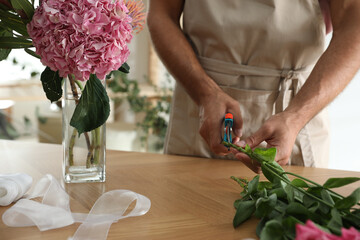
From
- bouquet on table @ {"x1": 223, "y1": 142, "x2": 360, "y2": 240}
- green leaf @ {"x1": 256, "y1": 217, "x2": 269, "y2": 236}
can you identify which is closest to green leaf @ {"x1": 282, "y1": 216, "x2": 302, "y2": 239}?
bouquet on table @ {"x1": 223, "y1": 142, "x2": 360, "y2": 240}

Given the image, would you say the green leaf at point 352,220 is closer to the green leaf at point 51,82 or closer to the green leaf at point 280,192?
the green leaf at point 280,192

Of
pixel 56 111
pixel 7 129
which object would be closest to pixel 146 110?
pixel 56 111

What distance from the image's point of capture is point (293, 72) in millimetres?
1239

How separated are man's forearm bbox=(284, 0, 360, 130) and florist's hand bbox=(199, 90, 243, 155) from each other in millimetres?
134

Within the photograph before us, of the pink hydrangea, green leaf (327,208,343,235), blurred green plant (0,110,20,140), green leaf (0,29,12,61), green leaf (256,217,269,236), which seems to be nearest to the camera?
green leaf (327,208,343,235)

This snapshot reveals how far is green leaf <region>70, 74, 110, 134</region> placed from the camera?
81 centimetres

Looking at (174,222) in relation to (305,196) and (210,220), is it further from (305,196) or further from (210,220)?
(305,196)

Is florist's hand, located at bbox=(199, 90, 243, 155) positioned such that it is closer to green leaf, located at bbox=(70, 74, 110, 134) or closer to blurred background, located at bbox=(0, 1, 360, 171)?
green leaf, located at bbox=(70, 74, 110, 134)

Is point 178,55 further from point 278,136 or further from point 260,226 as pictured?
point 260,226

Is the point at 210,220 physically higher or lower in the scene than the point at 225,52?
lower

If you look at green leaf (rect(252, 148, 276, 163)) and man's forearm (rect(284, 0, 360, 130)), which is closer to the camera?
green leaf (rect(252, 148, 276, 163))

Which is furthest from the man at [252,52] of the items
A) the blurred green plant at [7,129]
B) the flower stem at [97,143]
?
the blurred green plant at [7,129]

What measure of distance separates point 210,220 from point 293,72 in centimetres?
66

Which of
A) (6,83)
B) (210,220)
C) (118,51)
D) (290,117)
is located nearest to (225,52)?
(290,117)
